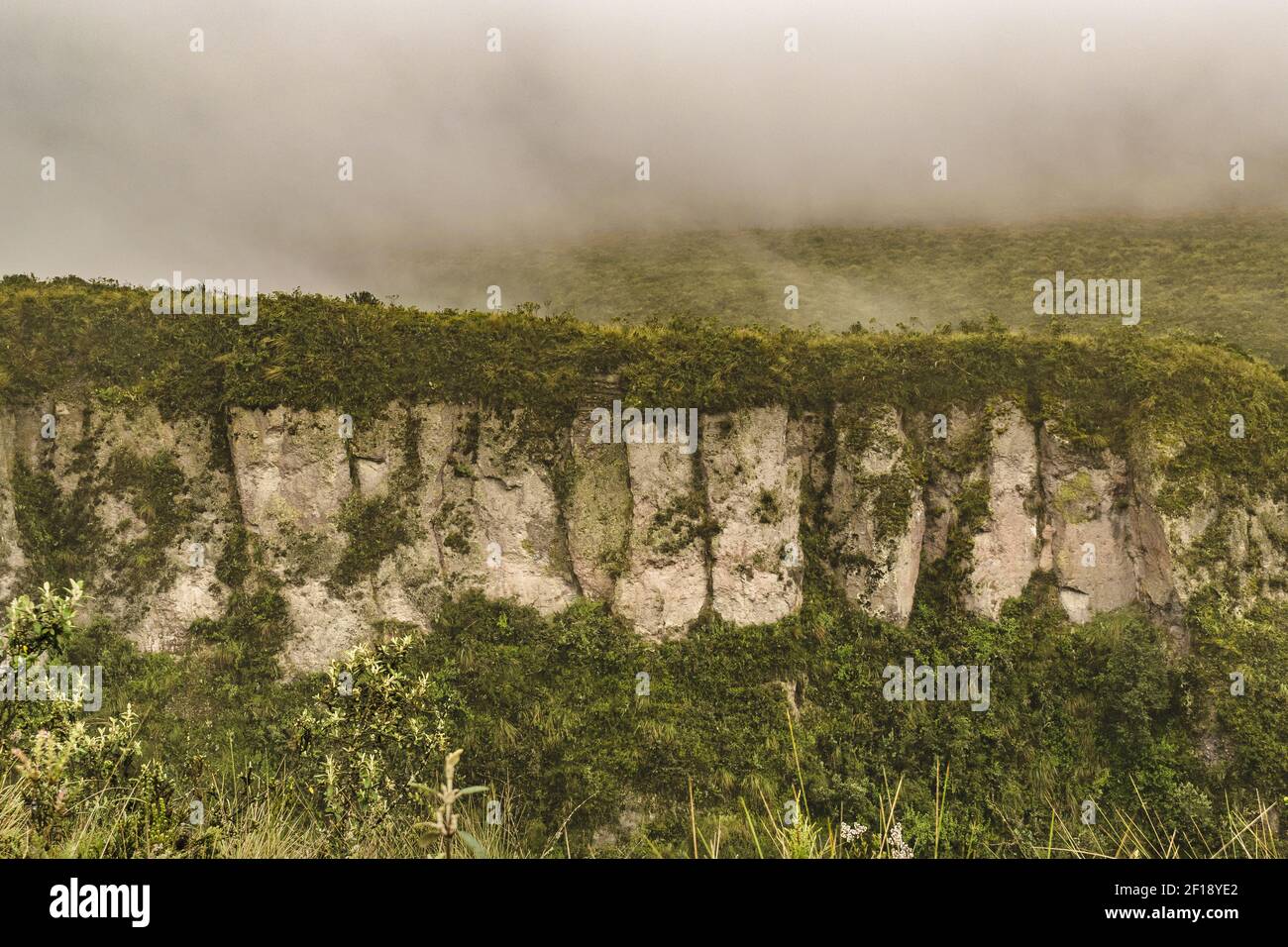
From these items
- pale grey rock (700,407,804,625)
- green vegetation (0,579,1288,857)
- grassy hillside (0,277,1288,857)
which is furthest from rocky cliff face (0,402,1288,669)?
green vegetation (0,579,1288,857)

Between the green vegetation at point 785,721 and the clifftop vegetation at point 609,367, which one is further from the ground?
the clifftop vegetation at point 609,367

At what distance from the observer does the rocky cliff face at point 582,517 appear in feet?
62.6

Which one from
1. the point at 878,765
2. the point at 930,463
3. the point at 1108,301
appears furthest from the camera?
the point at 1108,301

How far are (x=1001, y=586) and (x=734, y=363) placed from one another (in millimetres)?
11108

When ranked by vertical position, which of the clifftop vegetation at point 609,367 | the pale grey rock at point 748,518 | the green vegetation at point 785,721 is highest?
the clifftop vegetation at point 609,367

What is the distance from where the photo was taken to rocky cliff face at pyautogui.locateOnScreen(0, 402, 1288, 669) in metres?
19.1

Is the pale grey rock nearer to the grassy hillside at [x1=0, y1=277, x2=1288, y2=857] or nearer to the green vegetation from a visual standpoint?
the grassy hillside at [x1=0, y1=277, x2=1288, y2=857]

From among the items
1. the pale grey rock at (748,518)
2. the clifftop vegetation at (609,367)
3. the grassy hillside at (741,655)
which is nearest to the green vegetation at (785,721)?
the grassy hillside at (741,655)

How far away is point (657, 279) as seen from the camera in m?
43.7

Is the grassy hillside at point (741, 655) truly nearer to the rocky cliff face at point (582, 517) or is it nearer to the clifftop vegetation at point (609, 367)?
the clifftop vegetation at point (609, 367)

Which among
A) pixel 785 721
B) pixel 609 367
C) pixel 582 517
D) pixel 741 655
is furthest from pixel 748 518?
pixel 609 367

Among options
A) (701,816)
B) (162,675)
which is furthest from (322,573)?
(701,816)
